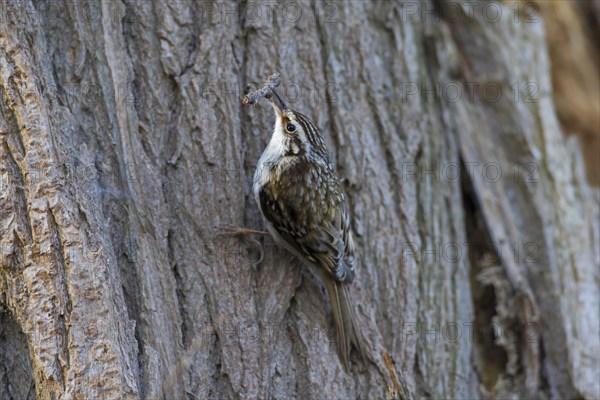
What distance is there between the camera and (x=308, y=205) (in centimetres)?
361

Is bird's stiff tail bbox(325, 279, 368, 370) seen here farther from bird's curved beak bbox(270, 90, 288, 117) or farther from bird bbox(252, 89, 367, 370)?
bird's curved beak bbox(270, 90, 288, 117)

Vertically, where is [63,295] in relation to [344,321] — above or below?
above

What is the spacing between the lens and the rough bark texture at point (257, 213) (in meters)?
2.84

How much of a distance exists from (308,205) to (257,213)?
0.25 m

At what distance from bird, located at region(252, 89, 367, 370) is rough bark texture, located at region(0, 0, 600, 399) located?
0.08 meters

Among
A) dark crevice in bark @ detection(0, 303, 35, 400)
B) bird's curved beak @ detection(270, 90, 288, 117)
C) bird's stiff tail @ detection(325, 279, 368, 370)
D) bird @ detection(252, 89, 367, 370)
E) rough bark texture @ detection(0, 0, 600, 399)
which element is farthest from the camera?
bird's curved beak @ detection(270, 90, 288, 117)

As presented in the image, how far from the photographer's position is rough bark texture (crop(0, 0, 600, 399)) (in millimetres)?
2840

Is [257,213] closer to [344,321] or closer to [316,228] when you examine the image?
[316,228]

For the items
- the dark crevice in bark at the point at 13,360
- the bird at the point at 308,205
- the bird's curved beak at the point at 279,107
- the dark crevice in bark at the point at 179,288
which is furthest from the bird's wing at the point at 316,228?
the dark crevice in bark at the point at 13,360

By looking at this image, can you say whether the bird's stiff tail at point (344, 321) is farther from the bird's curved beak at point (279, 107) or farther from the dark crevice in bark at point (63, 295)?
the dark crevice in bark at point (63, 295)

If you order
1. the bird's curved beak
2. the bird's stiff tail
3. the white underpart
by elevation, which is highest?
the bird's curved beak

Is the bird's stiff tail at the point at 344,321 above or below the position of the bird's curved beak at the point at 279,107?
below

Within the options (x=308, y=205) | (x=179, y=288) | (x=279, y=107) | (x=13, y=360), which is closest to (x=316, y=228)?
(x=308, y=205)

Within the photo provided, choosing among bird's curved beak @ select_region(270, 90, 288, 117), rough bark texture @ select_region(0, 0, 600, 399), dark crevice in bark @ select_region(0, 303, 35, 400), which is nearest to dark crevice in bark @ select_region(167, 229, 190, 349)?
rough bark texture @ select_region(0, 0, 600, 399)
